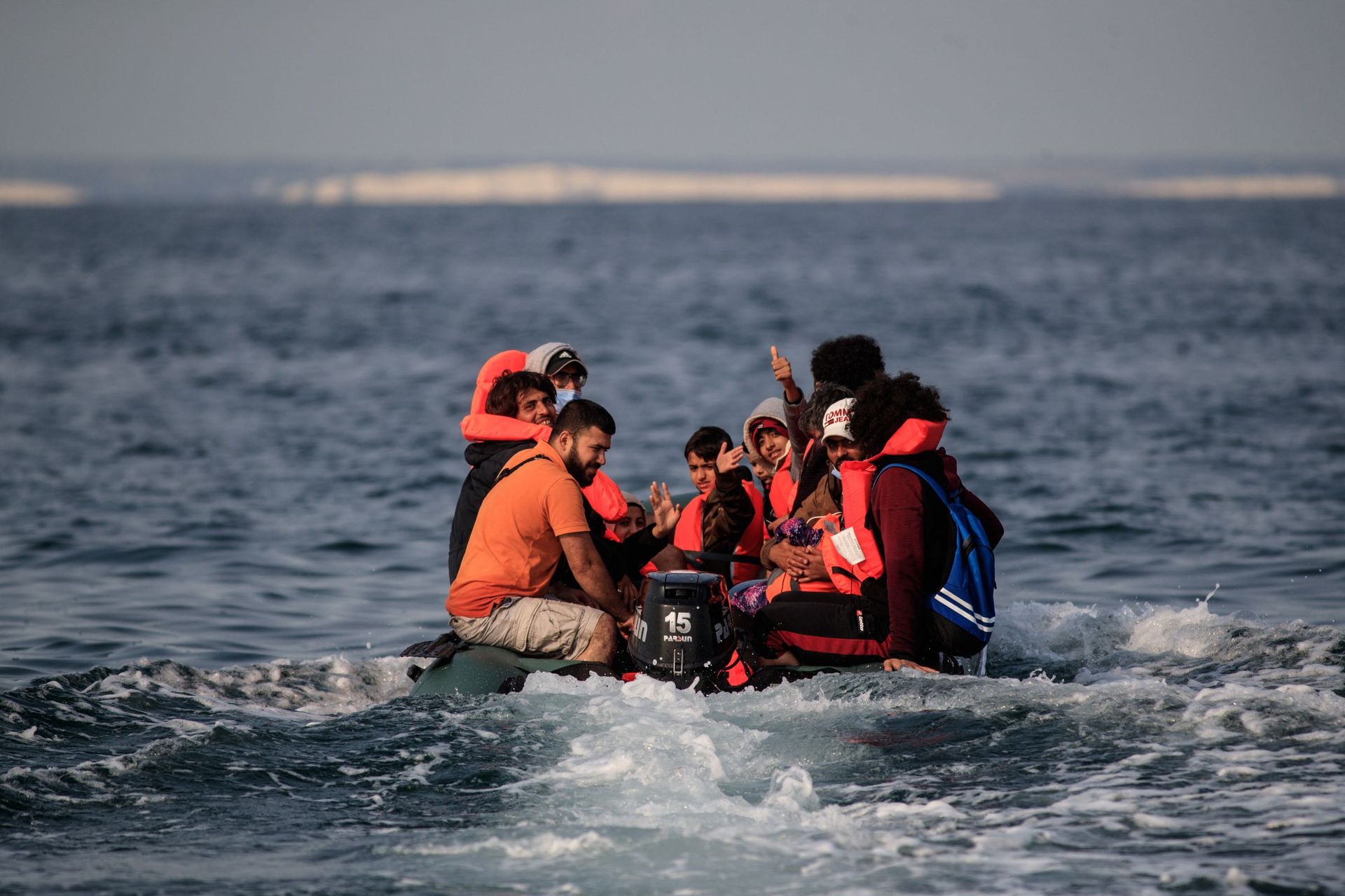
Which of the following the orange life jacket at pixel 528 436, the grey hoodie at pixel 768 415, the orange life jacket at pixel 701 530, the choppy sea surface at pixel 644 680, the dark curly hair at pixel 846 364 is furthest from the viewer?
the grey hoodie at pixel 768 415

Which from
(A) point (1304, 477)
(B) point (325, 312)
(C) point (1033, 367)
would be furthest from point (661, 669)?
(B) point (325, 312)

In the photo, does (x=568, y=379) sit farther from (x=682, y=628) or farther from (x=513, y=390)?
(x=682, y=628)

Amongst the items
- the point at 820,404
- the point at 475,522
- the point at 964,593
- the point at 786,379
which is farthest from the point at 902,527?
the point at 475,522

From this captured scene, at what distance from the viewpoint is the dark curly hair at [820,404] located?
6789 millimetres

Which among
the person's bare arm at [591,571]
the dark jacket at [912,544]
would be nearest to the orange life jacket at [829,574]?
the dark jacket at [912,544]

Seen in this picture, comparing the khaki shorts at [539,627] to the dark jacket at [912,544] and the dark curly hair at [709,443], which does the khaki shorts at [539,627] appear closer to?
the dark curly hair at [709,443]

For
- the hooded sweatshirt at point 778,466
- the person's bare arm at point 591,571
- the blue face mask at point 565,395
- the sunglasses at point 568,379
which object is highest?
the sunglasses at point 568,379

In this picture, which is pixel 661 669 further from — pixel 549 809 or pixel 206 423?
pixel 206 423

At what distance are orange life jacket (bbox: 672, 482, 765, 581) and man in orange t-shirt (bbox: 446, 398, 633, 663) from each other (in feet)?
2.09

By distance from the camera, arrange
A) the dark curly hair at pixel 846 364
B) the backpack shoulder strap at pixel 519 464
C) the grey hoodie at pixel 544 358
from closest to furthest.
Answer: the backpack shoulder strap at pixel 519 464, the dark curly hair at pixel 846 364, the grey hoodie at pixel 544 358

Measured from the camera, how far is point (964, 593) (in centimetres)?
630

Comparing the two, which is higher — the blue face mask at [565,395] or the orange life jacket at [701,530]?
the blue face mask at [565,395]

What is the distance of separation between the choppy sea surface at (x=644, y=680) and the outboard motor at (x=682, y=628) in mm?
173

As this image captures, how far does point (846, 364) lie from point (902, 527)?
4.57 ft
